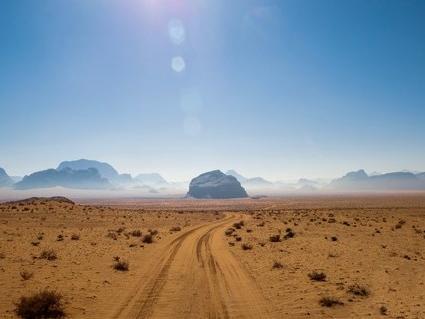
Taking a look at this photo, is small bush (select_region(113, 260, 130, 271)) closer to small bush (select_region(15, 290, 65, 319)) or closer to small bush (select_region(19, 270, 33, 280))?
small bush (select_region(19, 270, 33, 280))

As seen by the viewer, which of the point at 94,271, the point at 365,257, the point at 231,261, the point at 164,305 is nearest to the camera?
the point at 164,305

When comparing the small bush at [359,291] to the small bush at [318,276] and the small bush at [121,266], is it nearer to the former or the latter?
the small bush at [318,276]

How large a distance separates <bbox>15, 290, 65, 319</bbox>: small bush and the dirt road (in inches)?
75.0

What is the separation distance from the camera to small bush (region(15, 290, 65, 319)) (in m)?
11.3

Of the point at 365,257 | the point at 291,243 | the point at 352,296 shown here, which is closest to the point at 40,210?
the point at 291,243

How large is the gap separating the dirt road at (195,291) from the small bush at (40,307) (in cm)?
190

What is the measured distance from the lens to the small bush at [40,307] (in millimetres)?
11320

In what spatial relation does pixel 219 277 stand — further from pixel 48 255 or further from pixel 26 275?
pixel 48 255

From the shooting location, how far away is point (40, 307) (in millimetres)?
11453

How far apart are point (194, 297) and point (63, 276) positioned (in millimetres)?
6772

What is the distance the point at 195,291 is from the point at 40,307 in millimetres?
5483

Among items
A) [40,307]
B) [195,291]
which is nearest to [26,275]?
[40,307]

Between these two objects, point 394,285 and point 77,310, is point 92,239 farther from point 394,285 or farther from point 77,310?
point 394,285

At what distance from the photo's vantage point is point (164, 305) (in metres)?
12.5
